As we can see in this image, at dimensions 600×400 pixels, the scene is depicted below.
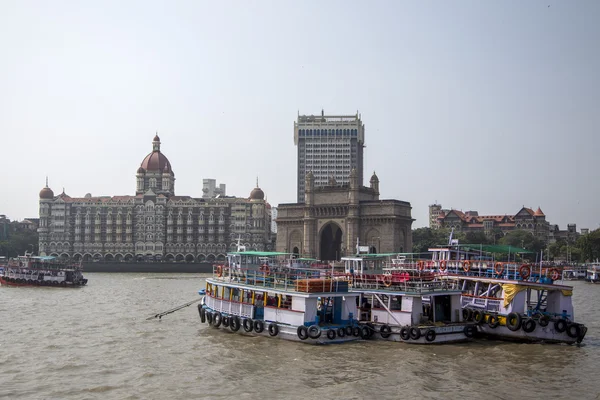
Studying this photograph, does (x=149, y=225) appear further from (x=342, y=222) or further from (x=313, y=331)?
(x=313, y=331)

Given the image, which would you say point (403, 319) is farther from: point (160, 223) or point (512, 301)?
point (160, 223)

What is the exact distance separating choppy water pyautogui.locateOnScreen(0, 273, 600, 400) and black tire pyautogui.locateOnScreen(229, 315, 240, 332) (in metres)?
0.45

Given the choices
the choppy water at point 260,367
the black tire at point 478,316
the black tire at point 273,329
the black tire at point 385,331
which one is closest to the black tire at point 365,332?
the choppy water at point 260,367

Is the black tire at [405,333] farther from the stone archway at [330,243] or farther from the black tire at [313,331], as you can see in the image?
the stone archway at [330,243]

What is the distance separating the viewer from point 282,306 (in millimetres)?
30812

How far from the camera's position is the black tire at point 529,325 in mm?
30125

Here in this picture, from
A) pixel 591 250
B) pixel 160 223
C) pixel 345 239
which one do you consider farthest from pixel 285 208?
pixel 591 250

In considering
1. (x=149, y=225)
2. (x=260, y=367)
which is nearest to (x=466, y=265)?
(x=260, y=367)

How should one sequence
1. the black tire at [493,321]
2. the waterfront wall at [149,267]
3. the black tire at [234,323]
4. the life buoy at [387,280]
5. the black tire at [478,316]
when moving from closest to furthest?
the life buoy at [387,280], the black tire at [493,321], the black tire at [478,316], the black tire at [234,323], the waterfront wall at [149,267]

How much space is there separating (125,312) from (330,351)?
781 inches

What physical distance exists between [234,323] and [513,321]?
1257cm

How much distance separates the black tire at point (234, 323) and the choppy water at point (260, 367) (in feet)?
1.49

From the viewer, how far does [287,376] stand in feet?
78.9

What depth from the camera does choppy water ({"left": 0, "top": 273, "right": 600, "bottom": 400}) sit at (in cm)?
2228
